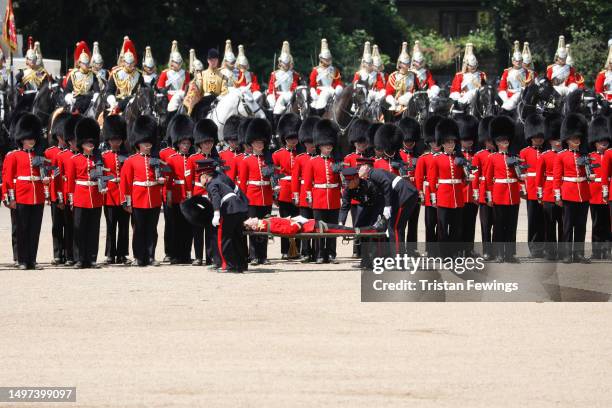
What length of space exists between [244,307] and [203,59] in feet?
88.5

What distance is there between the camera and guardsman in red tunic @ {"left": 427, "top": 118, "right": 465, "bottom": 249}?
1516 centimetres

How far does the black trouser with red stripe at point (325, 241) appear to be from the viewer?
15508 millimetres

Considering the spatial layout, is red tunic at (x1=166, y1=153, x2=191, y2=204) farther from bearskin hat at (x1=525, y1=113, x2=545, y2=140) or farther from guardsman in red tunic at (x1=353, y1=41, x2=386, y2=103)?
guardsman in red tunic at (x1=353, y1=41, x2=386, y2=103)

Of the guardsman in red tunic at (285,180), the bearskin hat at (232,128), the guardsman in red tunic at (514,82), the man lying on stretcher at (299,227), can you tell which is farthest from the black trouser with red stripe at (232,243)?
the guardsman in red tunic at (514,82)

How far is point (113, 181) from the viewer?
1545 centimetres

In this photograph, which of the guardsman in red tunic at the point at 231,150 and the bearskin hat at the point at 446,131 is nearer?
the bearskin hat at the point at 446,131

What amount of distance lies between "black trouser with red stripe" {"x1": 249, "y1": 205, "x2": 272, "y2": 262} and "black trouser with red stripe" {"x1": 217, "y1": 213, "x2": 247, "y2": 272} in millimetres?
739

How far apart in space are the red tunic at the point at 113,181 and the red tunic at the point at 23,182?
673 mm

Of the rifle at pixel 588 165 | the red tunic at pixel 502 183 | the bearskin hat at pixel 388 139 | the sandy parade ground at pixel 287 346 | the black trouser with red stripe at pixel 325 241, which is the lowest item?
the sandy parade ground at pixel 287 346

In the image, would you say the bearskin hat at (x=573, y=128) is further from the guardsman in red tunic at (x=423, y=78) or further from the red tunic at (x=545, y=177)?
the guardsman in red tunic at (x=423, y=78)

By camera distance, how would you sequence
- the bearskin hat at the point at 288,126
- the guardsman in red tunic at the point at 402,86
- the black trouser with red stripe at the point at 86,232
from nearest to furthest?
the black trouser with red stripe at the point at 86,232 → the bearskin hat at the point at 288,126 → the guardsman in red tunic at the point at 402,86

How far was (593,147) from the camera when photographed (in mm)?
16156

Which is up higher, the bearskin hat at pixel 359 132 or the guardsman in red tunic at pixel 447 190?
the bearskin hat at pixel 359 132

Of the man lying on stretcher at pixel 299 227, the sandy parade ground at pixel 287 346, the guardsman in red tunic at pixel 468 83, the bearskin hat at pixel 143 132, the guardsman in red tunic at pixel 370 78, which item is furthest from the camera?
the guardsman in red tunic at pixel 468 83
